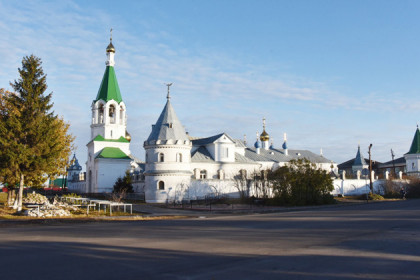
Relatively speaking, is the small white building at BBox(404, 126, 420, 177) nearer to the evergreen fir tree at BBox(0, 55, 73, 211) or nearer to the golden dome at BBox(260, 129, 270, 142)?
the golden dome at BBox(260, 129, 270, 142)

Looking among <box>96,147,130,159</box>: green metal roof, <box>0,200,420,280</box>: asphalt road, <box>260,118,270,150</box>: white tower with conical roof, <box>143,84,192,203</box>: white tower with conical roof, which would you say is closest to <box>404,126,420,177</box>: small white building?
<box>260,118,270,150</box>: white tower with conical roof

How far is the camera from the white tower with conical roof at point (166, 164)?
3809 centimetres

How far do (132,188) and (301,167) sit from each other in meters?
20.4

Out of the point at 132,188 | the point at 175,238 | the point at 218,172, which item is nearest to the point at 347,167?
the point at 218,172

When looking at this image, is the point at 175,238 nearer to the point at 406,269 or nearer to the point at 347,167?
the point at 406,269

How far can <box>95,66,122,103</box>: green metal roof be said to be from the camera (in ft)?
172

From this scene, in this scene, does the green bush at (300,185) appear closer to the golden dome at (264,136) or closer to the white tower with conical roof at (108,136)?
the white tower with conical roof at (108,136)

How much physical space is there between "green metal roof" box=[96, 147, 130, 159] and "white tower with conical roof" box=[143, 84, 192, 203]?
13.4 metres

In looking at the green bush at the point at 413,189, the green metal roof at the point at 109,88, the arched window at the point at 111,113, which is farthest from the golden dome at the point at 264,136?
the arched window at the point at 111,113

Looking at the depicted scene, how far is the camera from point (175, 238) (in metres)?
12.2

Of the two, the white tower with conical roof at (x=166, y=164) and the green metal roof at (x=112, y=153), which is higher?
the green metal roof at (x=112, y=153)

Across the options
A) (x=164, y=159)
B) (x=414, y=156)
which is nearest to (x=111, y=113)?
(x=164, y=159)

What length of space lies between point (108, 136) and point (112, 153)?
270 cm

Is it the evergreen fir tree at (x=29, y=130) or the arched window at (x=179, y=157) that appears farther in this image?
the arched window at (x=179, y=157)
